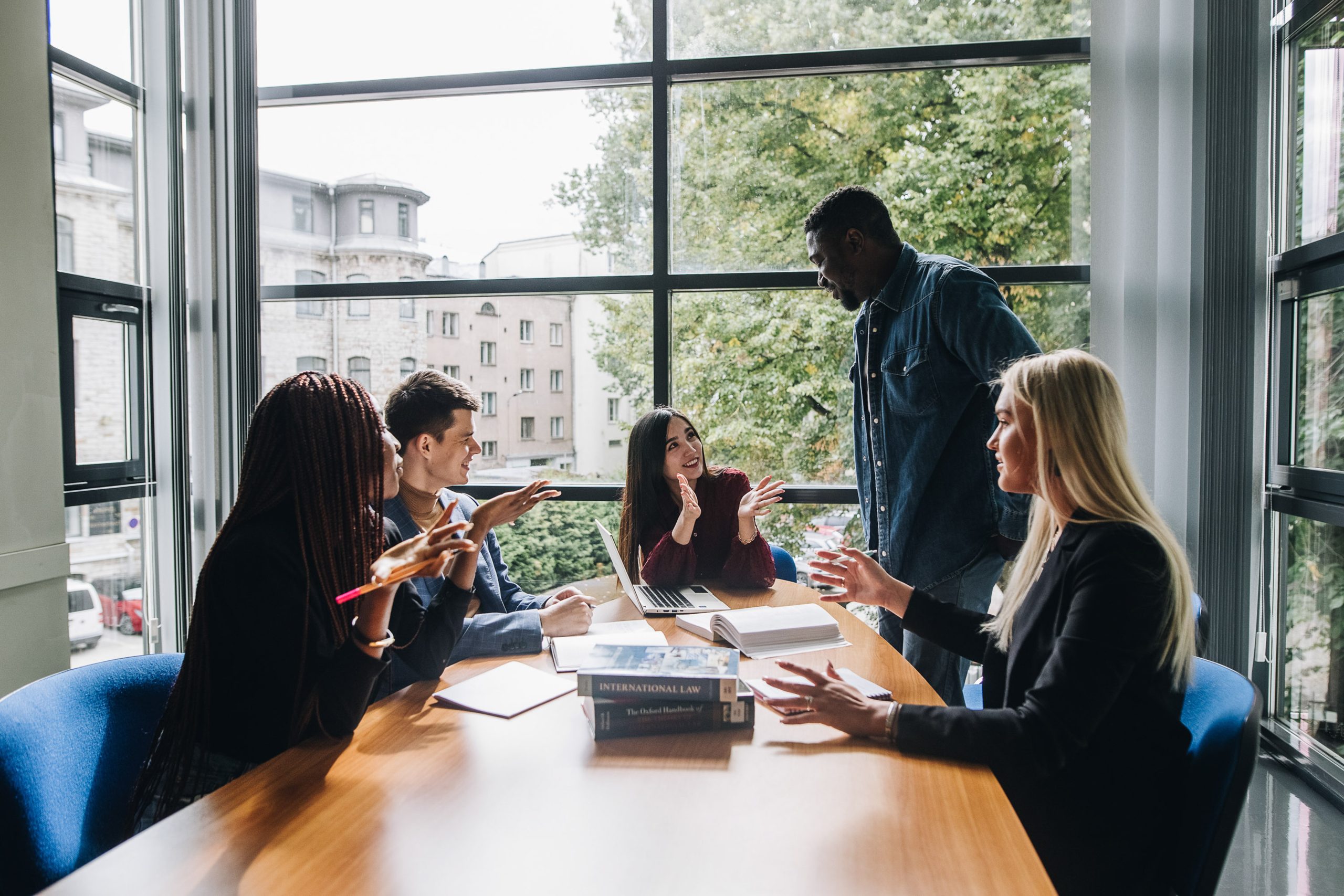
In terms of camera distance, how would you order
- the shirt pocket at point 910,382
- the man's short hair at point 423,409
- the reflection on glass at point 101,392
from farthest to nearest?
1. the reflection on glass at point 101,392
2. the shirt pocket at point 910,382
3. the man's short hair at point 423,409

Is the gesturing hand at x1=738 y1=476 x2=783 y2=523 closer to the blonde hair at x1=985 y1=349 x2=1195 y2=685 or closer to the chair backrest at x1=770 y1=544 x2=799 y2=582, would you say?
the chair backrest at x1=770 y1=544 x2=799 y2=582

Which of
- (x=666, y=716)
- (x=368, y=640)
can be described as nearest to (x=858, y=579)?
(x=666, y=716)

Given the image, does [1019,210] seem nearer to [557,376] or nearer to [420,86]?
[557,376]

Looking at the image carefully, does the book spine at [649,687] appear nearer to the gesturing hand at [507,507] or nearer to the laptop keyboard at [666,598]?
the gesturing hand at [507,507]

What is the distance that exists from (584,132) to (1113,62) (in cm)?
209

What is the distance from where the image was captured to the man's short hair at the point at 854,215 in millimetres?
2525

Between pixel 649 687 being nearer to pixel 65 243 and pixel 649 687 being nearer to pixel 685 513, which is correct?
pixel 685 513

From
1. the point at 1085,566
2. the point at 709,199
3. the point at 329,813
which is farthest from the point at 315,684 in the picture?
the point at 709,199

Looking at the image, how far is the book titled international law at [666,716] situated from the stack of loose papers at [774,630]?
1.32ft

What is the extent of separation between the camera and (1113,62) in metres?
2.96

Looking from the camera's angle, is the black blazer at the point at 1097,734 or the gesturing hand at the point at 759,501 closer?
the black blazer at the point at 1097,734

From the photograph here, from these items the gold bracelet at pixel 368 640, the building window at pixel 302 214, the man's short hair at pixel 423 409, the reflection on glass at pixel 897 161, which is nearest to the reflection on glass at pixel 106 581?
the building window at pixel 302 214

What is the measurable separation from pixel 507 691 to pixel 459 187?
2.73 meters

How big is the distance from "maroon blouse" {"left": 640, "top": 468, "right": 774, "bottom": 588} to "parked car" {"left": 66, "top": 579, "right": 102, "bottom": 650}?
2.11 metres
